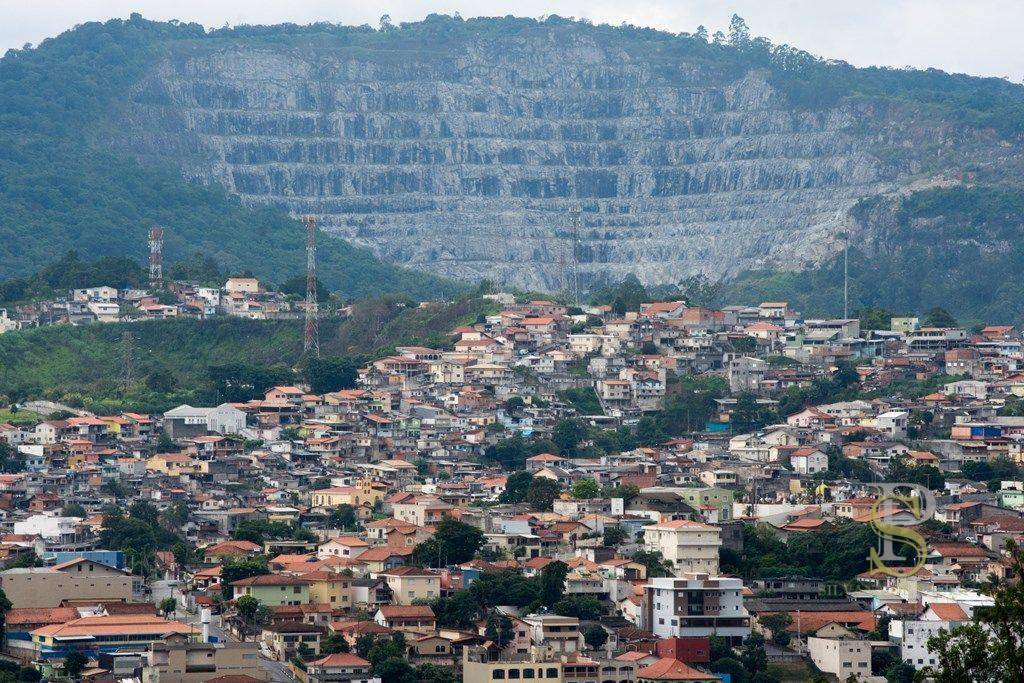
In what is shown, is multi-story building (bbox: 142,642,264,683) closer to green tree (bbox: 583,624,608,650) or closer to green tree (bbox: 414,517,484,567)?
green tree (bbox: 583,624,608,650)

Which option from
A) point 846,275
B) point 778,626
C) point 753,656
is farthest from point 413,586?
point 846,275

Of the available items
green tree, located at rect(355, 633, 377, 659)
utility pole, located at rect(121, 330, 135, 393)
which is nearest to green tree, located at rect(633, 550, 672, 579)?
green tree, located at rect(355, 633, 377, 659)

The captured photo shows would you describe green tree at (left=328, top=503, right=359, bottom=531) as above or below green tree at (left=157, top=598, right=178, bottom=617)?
below

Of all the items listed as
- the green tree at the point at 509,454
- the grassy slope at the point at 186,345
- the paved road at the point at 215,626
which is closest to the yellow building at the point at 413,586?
the paved road at the point at 215,626

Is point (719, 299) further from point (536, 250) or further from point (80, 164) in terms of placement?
point (80, 164)

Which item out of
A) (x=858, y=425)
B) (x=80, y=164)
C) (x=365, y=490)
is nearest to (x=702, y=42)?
(x=80, y=164)

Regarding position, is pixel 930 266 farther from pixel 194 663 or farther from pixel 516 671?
pixel 194 663

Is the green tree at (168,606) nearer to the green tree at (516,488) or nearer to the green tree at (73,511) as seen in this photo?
the green tree at (73,511)
